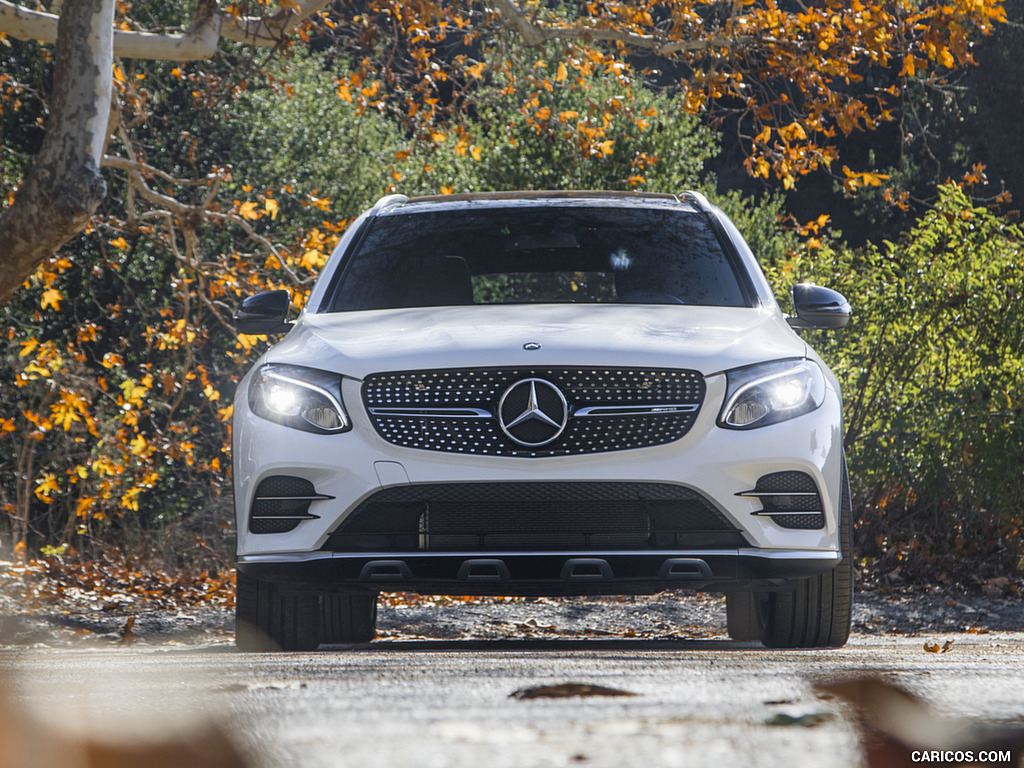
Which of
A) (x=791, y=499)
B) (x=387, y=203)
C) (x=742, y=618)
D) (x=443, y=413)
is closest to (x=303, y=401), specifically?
(x=443, y=413)

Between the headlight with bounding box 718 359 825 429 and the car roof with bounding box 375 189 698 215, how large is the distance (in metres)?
1.76

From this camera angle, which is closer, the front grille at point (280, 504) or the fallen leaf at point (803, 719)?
the fallen leaf at point (803, 719)

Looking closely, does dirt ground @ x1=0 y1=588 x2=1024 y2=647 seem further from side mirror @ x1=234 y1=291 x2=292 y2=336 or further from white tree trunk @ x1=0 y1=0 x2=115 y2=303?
side mirror @ x1=234 y1=291 x2=292 y2=336

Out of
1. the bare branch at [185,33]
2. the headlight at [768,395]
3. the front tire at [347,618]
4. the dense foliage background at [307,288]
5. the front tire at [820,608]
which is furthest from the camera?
the dense foliage background at [307,288]

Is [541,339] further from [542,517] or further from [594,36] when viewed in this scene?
[594,36]

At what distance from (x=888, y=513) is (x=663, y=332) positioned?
5828 mm

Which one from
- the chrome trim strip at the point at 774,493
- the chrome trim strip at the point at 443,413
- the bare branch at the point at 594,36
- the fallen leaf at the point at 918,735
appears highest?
the bare branch at the point at 594,36

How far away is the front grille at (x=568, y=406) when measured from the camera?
439 centimetres

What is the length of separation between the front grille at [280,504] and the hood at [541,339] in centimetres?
40

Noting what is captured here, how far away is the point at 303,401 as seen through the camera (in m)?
4.52

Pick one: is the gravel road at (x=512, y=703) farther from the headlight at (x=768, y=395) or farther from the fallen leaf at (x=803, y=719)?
the headlight at (x=768, y=395)

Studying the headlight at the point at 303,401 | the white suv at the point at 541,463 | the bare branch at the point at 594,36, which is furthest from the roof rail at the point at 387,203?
the bare branch at the point at 594,36

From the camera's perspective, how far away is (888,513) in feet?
32.8

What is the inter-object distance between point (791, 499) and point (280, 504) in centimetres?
170
